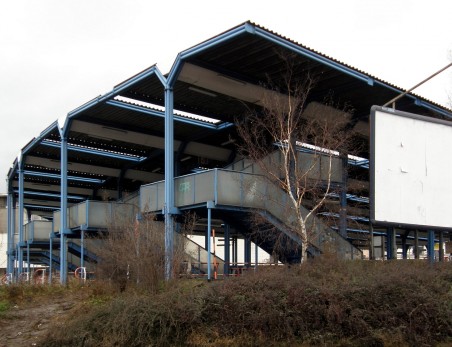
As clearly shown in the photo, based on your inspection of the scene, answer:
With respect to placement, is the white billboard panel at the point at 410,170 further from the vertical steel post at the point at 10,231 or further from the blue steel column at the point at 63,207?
the vertical steel post at the point at 10,231

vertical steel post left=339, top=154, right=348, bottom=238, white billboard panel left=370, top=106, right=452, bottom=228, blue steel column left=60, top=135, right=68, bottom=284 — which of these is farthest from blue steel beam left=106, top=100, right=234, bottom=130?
white billboard panel left=370, top=106, right=452, bottom=228

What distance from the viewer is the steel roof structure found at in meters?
21.5

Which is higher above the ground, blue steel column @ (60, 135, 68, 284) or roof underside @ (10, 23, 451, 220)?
roof underside @ (10, 23, 451, 220)

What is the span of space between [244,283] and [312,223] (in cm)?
970

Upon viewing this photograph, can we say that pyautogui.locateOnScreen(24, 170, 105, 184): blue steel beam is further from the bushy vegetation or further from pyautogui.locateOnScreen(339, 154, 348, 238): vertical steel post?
the bushy vegetation

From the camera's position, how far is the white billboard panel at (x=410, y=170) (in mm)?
13867

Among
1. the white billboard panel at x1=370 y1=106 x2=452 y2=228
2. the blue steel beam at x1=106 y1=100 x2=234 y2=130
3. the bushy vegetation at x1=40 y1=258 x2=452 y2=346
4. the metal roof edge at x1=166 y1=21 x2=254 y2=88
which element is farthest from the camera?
the blue steel beam at x1=106 y1=100 x2=234 y2=130

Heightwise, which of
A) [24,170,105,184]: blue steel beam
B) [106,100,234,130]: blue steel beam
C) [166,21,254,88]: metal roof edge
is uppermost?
[166,21,254,88]: metal roof edge

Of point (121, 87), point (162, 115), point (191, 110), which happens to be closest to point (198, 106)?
point (191, 110)

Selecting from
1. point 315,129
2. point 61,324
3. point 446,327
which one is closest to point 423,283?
point 446,327

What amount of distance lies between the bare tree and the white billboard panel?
5241mm

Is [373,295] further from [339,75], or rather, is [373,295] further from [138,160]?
[138,160]

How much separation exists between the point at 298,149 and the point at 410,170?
10235mm

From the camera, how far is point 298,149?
2470 centimetres
